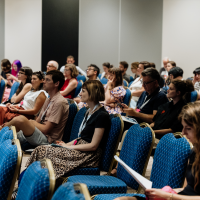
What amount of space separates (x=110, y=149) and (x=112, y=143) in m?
0.06

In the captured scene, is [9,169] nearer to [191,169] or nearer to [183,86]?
[191,169]

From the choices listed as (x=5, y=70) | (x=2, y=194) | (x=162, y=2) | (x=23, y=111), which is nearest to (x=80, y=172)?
(x=2, y=194)

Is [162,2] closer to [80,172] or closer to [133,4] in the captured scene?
[133,4]

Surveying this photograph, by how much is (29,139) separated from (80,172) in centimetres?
105

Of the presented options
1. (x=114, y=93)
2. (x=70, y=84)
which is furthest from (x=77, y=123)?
(x=70, y=84)

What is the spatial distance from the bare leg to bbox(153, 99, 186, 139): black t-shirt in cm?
133

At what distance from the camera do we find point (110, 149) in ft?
8.20

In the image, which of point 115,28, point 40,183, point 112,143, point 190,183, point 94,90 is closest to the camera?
point 40,183

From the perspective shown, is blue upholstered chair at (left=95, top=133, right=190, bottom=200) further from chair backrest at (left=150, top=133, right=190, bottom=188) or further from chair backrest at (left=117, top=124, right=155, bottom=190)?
chair backrest at (left=117, top=124, right=155, bottom=190)

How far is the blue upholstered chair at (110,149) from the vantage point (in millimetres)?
2455

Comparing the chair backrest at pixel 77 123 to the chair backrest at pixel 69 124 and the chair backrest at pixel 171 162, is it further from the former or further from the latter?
the chair backrest at pixel 171 162

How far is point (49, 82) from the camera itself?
358 cm

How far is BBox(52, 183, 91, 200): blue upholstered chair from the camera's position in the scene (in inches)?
35.0

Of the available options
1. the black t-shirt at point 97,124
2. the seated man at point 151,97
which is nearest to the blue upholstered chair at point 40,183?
the black t-shirt at point 97,124
